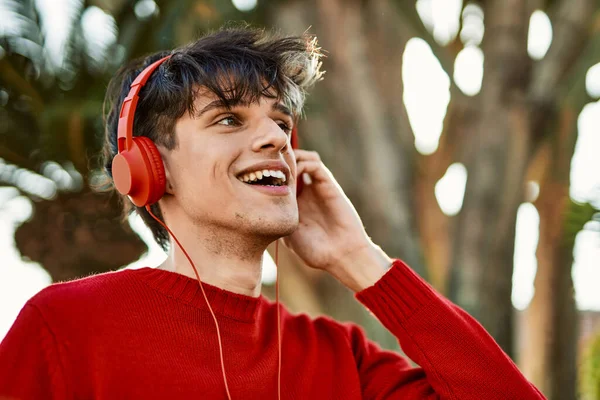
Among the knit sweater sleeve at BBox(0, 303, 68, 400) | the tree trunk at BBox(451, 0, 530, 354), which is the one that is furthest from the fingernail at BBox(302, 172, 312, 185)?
the tree trunk at BBox(451, 0, 530, 354)

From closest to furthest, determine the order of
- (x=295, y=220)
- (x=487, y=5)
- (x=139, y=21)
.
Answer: (x=295, y=220) < (x=139, y=21) < (x=487, y=5)

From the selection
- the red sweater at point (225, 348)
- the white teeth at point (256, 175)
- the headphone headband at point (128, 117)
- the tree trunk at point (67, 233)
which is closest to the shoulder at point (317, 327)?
the red sweater at point (225, 348)

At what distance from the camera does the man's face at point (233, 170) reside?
8.49ft

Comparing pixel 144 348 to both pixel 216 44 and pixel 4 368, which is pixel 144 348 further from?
pixel 216 44

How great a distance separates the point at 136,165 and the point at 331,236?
763 millimetres

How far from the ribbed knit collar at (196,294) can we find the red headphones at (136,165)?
0.74 ft

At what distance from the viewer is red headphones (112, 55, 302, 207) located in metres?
2.57

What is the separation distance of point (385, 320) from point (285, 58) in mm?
924

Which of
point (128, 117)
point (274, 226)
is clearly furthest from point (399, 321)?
point (128, 117)

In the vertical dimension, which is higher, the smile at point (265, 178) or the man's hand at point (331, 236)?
the smile at point (265, 178)

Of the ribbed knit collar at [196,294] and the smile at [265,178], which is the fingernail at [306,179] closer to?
the smile at [265,178]

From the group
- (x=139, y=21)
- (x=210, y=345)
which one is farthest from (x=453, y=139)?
(x=210, y=345)

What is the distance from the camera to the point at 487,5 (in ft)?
21.5

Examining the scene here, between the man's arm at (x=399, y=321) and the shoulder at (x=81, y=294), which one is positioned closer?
the shoulder at (x=81, y=294)
